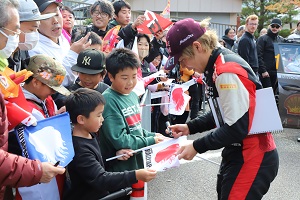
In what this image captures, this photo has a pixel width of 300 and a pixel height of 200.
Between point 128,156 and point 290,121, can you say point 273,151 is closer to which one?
point 128,156

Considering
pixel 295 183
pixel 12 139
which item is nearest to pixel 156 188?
pixel 295 183

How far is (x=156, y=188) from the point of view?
4828 mm

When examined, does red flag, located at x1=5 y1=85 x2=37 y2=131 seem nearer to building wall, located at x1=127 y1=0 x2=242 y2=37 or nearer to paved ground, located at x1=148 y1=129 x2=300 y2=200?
paved ground, located at x1=148 y1=129 x2=300 y2=200

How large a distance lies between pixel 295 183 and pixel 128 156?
117 inches

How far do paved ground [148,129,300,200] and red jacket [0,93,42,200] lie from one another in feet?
8.64

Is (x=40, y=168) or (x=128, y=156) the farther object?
(x=128, y=156)

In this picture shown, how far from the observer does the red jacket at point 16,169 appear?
79.6 inches

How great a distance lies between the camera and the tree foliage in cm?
2197

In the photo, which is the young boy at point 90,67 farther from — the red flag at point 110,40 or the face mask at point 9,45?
the red flag at point 110,40

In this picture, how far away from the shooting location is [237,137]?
258 centimetres

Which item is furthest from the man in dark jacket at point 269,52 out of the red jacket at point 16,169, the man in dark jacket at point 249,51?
the red jacket at point 16,169

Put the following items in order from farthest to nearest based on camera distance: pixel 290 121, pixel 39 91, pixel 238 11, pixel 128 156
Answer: pixel 238 11, pixel 290 121, pixel 128 156, pixel 39 91

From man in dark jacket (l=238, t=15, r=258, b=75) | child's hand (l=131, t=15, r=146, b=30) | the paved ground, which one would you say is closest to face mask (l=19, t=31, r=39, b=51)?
child's hand (l=131, t=15, r=146, b=30)

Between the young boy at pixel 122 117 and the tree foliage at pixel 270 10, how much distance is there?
20024mm
